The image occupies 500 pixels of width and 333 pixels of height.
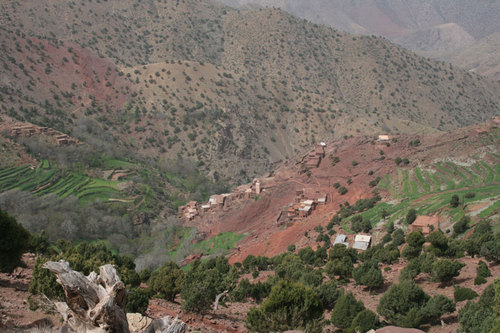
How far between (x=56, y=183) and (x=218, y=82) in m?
52.8

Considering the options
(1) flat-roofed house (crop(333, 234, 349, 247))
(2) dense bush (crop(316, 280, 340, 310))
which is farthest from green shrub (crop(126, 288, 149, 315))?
(1) flat-roofed house (crop(333, 234, 349, 247))

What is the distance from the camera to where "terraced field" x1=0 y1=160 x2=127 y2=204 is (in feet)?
189

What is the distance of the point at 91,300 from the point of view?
8359 millimetres

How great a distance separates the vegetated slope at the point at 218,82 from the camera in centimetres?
8912

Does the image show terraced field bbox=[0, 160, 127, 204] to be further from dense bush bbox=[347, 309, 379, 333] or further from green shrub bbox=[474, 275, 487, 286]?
green shrub bbox=[474, 275, 487, 286]

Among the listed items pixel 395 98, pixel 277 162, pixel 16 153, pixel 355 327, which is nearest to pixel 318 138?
pixel 277 162

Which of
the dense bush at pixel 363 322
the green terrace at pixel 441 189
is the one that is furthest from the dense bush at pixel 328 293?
the green terrace at pixel 441 189

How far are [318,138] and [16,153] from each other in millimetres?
60258

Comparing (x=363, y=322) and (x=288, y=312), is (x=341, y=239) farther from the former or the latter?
(x=288, y=312)

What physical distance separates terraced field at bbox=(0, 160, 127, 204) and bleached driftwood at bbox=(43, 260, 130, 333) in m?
54.4

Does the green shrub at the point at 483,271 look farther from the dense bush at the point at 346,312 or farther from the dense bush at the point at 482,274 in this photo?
the dense bush at the point at 346,312

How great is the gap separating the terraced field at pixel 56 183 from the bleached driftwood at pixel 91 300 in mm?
54361

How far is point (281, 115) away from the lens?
349 feet

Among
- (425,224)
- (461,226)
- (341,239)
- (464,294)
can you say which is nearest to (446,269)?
(464,294)
